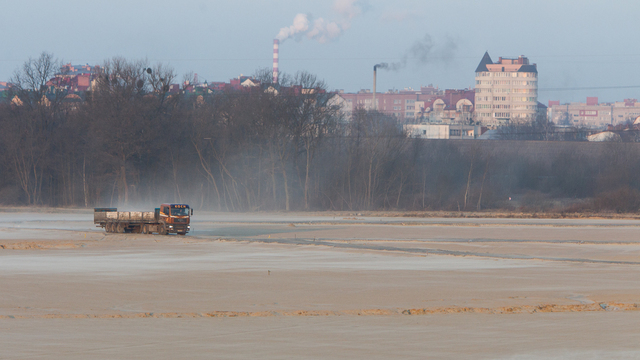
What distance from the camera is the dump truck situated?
4191 centimetres

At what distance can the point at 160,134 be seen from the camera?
7425 centimetres

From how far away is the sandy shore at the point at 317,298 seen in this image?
13.6 m

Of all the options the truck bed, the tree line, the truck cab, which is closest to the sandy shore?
the truck cab

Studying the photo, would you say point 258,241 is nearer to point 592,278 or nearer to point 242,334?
point 592,278

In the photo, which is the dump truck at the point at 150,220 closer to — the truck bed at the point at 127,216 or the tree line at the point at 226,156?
the truck bed at the point at 127,216

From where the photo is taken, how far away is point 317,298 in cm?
1969

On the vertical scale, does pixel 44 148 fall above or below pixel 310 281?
above

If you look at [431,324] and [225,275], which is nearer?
[431,324]

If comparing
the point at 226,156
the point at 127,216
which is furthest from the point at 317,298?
the point at 226,156

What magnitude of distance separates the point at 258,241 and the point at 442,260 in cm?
1178

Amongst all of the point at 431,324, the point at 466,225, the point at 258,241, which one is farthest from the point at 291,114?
the point at 431,324

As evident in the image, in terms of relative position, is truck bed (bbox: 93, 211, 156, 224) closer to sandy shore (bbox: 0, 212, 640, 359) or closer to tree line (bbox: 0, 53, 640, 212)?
sandy shore (bbox: 0, 212, 640, 359)

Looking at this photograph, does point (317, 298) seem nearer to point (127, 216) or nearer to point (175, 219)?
point (175, 219)

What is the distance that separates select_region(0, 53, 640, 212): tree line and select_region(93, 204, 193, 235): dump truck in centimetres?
2755
